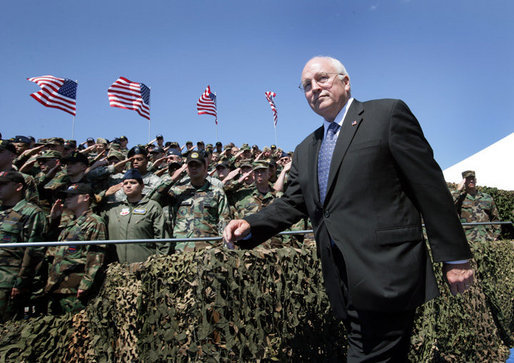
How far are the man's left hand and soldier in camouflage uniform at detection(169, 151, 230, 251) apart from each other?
353 centimetres

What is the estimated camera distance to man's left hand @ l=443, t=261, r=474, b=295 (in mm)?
1639

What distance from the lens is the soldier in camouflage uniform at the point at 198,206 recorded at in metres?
5.15

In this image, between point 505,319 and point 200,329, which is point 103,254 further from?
point 505,319

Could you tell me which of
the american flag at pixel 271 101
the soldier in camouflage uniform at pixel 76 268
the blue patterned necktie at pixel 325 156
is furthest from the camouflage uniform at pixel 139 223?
the american flag at pixel 271 101

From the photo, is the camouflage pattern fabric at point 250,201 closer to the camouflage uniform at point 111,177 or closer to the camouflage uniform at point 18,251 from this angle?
the camouflage uniform at point 111,177

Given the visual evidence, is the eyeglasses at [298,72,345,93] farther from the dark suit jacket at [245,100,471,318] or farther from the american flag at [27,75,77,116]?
the american flag at [27,75,77,116]

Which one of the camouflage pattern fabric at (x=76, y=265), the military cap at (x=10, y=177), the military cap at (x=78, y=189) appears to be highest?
the military cap at (x=10, y=177)

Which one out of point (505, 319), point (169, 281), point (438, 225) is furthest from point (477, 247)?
point (169, 281)

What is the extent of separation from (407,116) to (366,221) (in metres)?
0.56

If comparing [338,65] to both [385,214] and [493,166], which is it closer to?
[385,214]

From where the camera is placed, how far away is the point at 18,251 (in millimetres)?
4102

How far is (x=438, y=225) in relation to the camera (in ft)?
5.43

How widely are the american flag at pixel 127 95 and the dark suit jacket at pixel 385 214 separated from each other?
12.6 meters

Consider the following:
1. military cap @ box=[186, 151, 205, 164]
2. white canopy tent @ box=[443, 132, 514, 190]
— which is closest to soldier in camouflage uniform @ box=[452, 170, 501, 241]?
military cap @ box=[186, 151, 205, 164]
